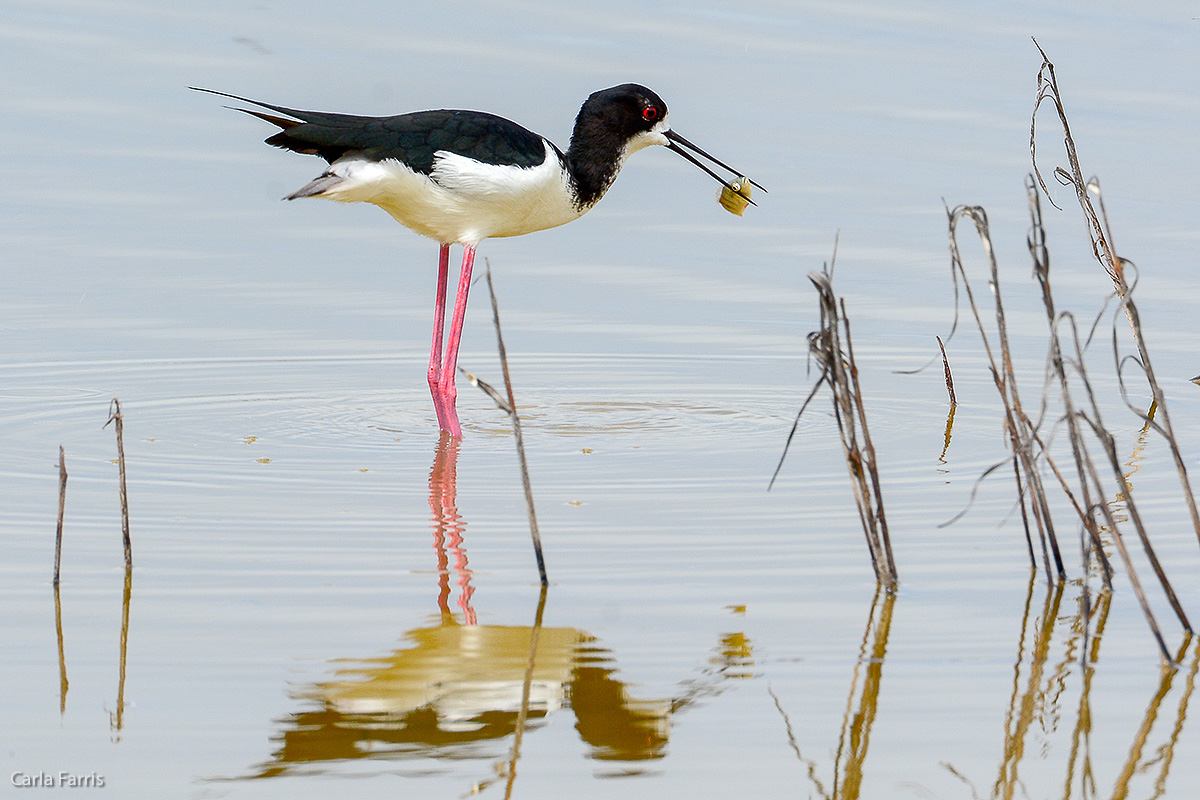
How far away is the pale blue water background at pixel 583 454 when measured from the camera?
4363 mm

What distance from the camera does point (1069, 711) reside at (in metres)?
4.55

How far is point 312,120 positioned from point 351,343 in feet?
6.09

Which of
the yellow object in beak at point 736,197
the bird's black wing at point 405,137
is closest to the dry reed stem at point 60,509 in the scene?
the bird's black wing at point 405,137

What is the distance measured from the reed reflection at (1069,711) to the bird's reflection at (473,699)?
736 mm

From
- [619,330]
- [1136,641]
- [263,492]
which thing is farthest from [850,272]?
[1136,641]

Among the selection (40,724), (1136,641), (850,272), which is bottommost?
(40,724)

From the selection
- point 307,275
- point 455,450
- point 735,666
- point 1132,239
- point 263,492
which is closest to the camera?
point 735,666

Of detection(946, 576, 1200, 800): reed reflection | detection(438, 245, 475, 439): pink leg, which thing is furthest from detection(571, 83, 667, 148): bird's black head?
detection(946, 576, 1200, 800): reed reflection

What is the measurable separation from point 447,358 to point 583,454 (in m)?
1.12

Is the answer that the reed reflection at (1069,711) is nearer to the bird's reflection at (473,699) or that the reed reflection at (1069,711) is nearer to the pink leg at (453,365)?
the bird's reflection at (473,699)

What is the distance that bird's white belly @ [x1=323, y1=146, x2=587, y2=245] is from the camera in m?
8.02

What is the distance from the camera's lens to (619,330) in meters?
10.0

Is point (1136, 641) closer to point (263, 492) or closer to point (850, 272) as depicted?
point (263, 492)

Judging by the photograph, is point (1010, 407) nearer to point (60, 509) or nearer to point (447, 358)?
point (60, 509)
